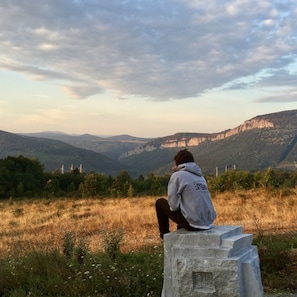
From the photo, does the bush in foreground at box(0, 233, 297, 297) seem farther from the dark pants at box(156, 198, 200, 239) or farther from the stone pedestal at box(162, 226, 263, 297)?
the stone pedestal at box(162, 226, 263, 297)

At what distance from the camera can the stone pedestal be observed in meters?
5.17

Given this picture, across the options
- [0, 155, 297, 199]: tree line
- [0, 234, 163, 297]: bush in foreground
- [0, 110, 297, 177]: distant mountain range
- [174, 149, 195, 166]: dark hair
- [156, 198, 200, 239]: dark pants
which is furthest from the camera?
[0, 110, 297, 177]: distant mountain range

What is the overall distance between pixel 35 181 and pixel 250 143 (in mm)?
114019

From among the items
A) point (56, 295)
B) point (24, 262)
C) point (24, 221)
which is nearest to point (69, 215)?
point (24, 221)

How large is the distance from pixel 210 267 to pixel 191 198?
0.91 meters

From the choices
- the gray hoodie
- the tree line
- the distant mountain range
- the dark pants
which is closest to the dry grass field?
the dark pants

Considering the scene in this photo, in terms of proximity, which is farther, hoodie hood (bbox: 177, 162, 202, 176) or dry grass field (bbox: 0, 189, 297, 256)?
dry grass field (bbox: 0, 189, 297, 256)

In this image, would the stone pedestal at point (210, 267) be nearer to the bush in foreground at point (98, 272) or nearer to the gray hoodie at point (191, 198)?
the gray hoodie at point (191, 198)

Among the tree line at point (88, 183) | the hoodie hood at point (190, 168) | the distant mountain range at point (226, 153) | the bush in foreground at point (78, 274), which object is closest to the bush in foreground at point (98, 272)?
the bush in foreground at point (78, 274)

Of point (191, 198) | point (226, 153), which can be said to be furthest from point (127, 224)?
point (226, 153)

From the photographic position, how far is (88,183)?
117ft

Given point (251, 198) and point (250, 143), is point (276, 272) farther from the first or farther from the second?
point (250, 143)

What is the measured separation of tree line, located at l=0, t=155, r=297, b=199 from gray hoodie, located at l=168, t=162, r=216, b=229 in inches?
920

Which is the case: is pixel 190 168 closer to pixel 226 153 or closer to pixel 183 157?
pixel 183 157
